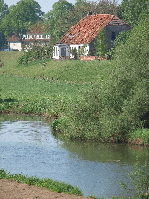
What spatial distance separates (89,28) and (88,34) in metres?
1.99

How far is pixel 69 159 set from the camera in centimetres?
3166

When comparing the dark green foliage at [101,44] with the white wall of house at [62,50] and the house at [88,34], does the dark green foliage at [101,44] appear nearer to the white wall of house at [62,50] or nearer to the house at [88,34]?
the house at [88,34]

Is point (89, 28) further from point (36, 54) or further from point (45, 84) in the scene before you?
point (45, 84)

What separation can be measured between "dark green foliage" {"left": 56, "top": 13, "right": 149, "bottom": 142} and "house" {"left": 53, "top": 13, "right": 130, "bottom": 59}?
1778 inches

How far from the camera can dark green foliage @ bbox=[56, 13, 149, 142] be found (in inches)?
1383

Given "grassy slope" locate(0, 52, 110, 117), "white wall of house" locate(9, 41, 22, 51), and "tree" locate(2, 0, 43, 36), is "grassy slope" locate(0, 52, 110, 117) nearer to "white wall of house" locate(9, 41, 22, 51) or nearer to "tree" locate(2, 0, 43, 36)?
"tree" locate(2, 0, 43, 36)

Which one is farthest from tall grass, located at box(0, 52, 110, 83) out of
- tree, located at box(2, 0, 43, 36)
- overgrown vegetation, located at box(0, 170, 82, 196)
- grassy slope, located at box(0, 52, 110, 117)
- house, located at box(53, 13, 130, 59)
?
tree, located at box(2, 0, 43, 36)

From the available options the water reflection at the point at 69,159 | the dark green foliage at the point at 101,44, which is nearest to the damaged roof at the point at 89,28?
the dark green foliage at the point at 101,44

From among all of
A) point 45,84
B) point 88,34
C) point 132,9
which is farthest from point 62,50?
point 45,84

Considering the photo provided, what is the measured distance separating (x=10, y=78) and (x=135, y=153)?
4172 centimetres

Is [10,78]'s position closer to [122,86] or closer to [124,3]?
[124,3]

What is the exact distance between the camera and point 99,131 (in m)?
35.7

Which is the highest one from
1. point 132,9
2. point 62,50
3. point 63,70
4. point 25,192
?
point 132,9

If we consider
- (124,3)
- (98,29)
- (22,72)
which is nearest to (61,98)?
(22,72)
